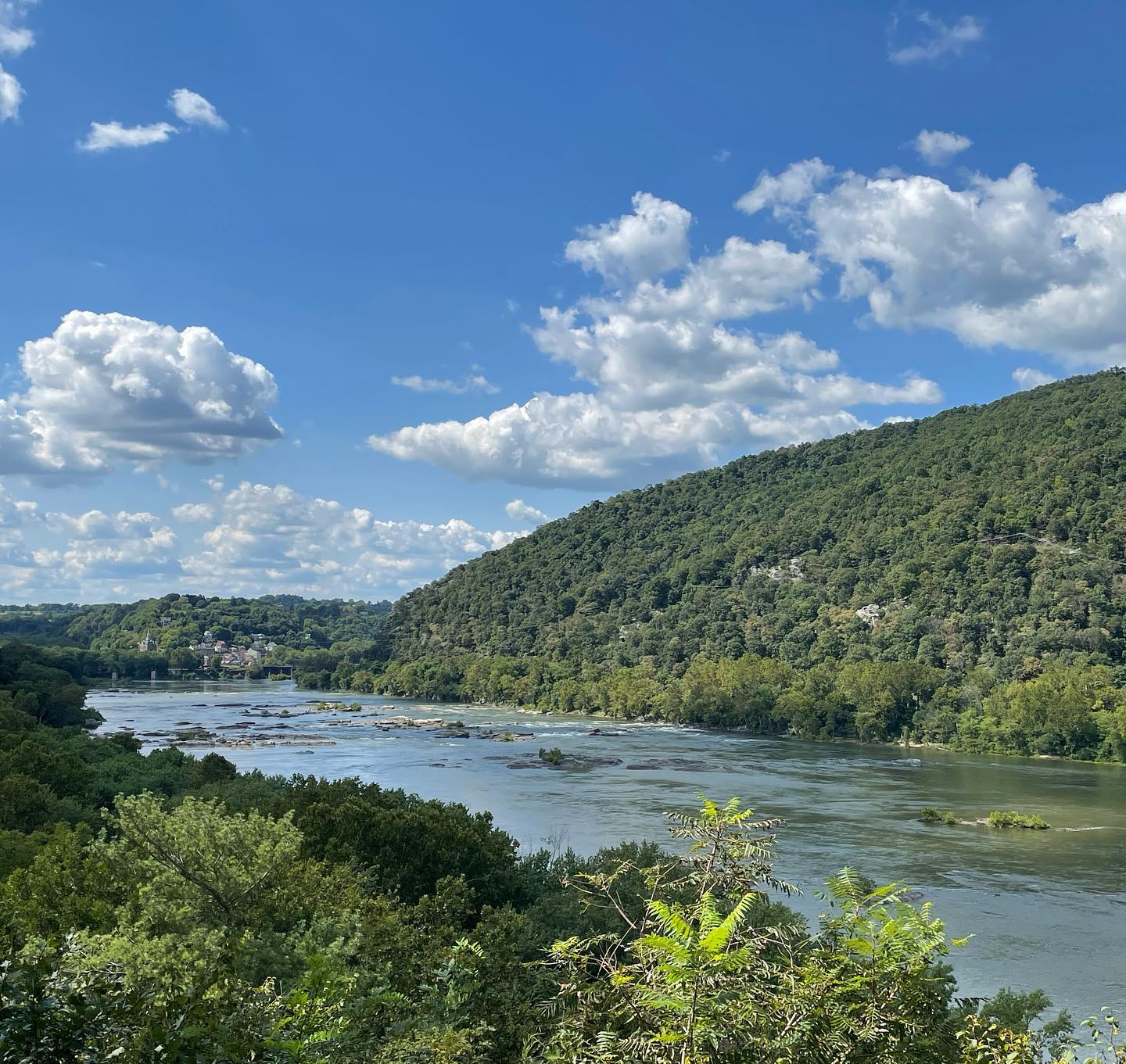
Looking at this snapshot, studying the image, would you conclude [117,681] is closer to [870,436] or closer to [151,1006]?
[870,436]

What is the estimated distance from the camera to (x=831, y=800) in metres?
50.5

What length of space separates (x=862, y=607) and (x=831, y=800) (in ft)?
248

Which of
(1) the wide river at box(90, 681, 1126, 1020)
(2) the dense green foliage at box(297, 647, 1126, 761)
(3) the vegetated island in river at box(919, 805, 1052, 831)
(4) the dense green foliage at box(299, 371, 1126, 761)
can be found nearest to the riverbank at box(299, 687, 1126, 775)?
(2) the dense green foliage at box(297, 647, 1126, 761)

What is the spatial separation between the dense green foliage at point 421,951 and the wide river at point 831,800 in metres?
10.9

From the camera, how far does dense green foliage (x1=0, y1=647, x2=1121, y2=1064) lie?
5352 millimetres

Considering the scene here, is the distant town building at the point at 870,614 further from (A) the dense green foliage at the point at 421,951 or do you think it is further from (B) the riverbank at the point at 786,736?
(A) the dense green foliage at the point at 421,951

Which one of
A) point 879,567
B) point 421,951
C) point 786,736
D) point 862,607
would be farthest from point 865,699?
point 421,951

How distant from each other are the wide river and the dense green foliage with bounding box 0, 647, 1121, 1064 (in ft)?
35.6

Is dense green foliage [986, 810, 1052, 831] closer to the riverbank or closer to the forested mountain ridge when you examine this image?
the riverbank

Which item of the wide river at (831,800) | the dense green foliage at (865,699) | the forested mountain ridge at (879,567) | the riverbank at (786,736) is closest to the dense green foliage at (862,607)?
the dense green foliage at (865,699)

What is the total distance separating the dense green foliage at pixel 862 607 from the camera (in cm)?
8700

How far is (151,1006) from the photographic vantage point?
5.54m

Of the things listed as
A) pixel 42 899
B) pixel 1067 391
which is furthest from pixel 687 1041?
pixel 1067 391

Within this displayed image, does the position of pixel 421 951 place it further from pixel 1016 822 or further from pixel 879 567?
pixel 879 567
